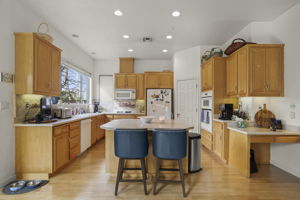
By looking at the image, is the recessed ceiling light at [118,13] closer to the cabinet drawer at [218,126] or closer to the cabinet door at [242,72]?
the cabinet door at [242,72]

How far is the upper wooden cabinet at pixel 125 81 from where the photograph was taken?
5.57m

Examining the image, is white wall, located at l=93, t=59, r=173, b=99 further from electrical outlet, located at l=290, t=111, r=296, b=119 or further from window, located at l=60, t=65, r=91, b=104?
electrical outlet, located at l=290, t=111, r=296, b=119

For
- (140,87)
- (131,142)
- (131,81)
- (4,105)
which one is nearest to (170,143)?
(131,142)

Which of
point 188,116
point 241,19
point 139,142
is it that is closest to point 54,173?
point 139,142

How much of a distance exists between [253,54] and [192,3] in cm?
146

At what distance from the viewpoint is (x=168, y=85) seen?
543cm

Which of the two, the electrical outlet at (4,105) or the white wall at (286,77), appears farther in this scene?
the white wall at (286,77)

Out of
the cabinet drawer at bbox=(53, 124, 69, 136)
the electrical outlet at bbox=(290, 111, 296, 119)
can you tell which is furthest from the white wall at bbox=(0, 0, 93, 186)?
the electrical outlet at bbox=(290, 111, 296, 119)

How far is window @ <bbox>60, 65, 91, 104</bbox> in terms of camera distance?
4113mm

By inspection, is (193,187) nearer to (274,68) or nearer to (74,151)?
(74,151)

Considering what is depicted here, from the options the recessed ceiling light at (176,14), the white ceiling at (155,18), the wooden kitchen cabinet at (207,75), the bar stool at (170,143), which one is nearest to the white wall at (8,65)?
the white ceiling at (155,18)

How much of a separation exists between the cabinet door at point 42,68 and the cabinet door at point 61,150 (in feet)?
2.74

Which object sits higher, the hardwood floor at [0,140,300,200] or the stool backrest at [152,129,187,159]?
the stool backrest at [152,129,187,159]

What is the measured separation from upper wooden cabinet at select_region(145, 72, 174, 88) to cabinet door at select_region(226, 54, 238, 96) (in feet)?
6.98
